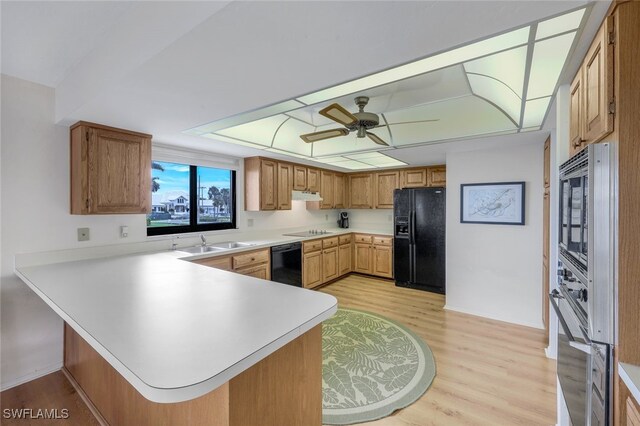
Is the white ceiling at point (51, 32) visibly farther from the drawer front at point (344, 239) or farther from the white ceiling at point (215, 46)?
the drawer front at point (344, 239)

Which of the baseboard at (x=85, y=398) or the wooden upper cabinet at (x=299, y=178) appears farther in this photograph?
the wooden upper cabinet at (x=299, y=178)

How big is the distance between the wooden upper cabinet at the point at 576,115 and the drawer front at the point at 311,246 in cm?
335

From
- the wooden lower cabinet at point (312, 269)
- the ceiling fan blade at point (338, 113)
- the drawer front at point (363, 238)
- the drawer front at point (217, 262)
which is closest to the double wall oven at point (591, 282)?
the ceiling fan blade at point (338, 113)

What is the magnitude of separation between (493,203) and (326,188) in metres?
2.90

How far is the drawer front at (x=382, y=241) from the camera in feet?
16.7

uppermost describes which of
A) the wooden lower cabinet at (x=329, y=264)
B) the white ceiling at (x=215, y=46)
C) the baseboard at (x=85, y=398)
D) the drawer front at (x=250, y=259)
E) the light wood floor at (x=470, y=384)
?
the white ceiling at (x=215, y=46)

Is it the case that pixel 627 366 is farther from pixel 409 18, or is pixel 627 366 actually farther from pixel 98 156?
pixel 98 156

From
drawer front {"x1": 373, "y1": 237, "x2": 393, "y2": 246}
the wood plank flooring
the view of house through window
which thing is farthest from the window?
drawer front {"x1": 373, "y1": 237, "x2": 393, "y2": 246}

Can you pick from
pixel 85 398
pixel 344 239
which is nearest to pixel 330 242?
pixel 344 239

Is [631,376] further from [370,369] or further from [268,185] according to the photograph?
[268,185]

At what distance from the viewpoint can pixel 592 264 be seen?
3.33 ft

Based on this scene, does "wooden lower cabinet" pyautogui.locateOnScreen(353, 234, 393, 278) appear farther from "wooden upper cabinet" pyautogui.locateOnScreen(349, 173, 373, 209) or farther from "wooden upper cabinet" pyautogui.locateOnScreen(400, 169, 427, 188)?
"wooden upper cabinet" pyautogui.locateOnScreen(400, 169, 427, 188)

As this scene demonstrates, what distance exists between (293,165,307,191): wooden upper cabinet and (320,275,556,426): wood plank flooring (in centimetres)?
206

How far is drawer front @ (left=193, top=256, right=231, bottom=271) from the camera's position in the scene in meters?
2.89
